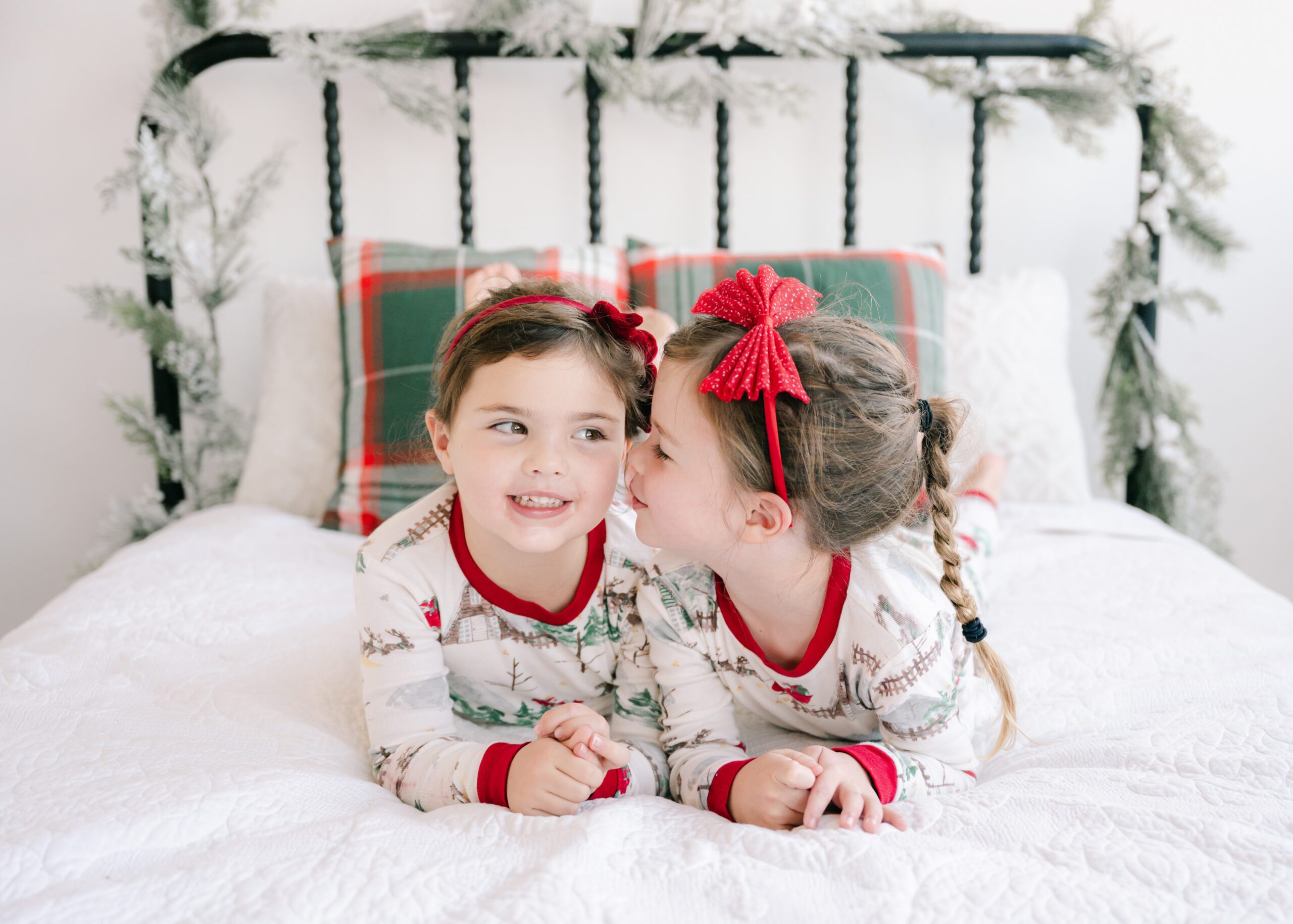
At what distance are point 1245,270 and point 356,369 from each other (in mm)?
1908

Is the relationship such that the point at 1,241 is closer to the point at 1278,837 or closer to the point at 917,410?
the point at 917,410

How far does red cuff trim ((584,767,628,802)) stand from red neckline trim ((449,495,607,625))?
0.17 meters

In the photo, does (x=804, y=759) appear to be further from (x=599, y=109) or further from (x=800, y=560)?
(x=599, y=109)

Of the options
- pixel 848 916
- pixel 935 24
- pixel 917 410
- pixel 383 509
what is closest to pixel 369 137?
pixel 383 509

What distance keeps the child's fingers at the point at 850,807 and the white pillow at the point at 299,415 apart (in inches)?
45.6

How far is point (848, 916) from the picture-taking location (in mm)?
582

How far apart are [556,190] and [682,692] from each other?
1.41 metres

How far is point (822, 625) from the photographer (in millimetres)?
867

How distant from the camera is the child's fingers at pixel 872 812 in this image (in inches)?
27.8

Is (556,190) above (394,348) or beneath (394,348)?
above

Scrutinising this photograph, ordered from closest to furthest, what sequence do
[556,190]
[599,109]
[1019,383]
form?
[1019,383]
[599,109]
[556,190]

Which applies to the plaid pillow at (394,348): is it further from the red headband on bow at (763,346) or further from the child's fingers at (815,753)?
the child's fingers at (815,753)

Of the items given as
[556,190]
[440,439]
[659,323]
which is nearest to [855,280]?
[659,323]

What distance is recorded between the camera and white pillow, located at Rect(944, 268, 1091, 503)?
1629 mm
